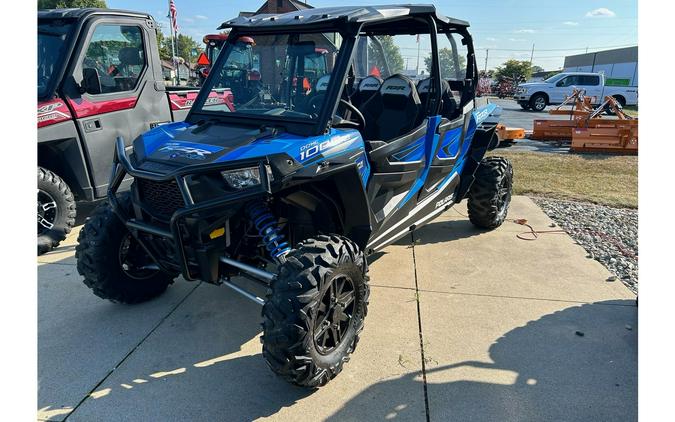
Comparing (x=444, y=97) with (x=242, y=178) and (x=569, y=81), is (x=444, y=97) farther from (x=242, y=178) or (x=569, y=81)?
Answer: (x=569, y=81)

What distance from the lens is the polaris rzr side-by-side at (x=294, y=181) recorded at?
256 cm

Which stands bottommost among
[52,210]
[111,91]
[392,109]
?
[52,210]

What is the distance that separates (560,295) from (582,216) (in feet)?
8.62

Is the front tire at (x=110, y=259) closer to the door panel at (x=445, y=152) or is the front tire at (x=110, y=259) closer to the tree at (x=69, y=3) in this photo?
the door panel at (x=445, y=152)

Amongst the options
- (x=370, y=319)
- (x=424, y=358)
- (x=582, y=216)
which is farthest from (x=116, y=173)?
(x=582, y=216)

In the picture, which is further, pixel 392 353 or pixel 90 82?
pixel 90 82

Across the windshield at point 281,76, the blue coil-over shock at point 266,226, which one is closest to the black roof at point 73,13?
the windshield at point 281,76

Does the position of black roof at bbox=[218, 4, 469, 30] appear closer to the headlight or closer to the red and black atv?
the headlight

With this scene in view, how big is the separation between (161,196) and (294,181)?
2.83ft

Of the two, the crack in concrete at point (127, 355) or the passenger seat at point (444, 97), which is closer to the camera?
the crack in concrete at point (127, 355)

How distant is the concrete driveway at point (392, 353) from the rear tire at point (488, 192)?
933mm

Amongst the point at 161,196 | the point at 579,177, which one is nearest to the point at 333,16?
the point at 161,196

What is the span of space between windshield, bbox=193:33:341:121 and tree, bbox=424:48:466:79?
136 centimetres

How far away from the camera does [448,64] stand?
4520 mm
